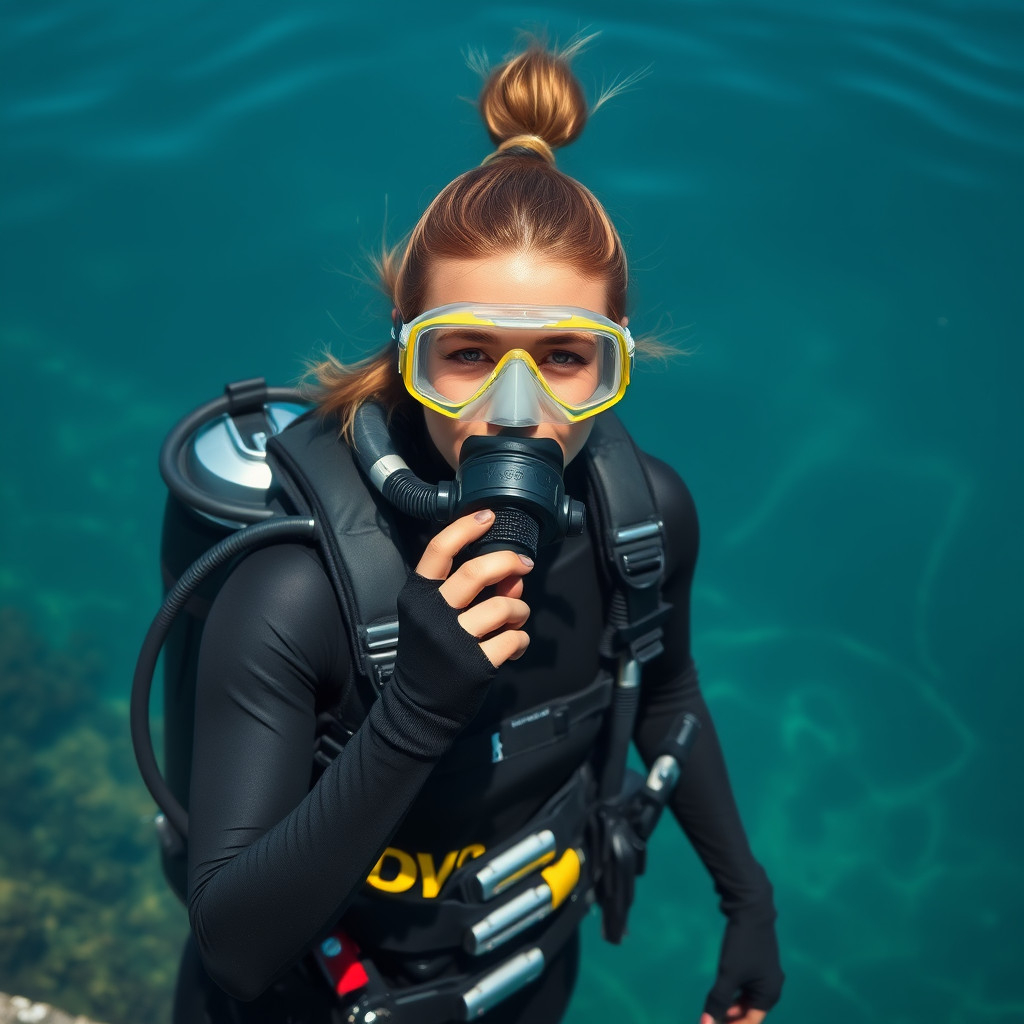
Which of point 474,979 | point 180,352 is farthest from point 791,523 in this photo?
point 474,979

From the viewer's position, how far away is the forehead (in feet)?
5.40

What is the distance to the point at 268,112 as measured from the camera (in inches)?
232

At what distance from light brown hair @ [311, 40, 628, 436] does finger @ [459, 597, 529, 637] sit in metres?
0.54

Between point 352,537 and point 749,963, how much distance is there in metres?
1.41

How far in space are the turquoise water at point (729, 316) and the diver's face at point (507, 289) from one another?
10.6 ft

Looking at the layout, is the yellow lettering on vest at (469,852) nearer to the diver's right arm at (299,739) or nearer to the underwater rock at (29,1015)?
the diver's right arm at (299,739)

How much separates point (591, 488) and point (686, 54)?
4940 mm

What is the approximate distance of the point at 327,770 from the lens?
1.45 m

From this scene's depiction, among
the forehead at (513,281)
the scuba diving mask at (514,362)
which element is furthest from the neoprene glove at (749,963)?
the forehead at (513,281)

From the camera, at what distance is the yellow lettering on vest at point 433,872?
6.30 ft

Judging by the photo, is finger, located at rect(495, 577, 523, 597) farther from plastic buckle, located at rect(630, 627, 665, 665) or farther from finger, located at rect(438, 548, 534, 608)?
plastic buckle, located at rect(630, 627, 665, 665)

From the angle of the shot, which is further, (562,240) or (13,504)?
(13,504)

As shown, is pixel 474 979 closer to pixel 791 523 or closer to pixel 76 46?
pixel 791 523

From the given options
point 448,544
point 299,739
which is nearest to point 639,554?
point 448,544
